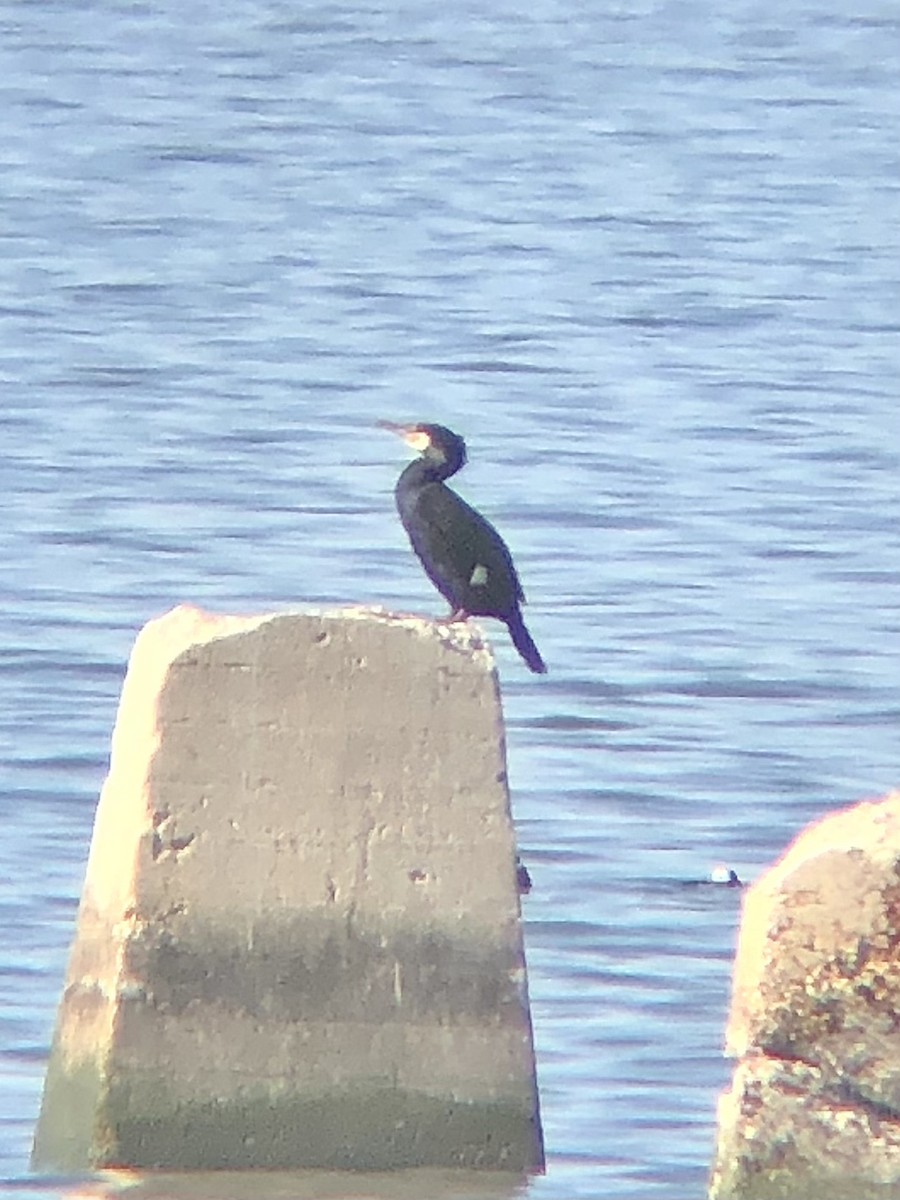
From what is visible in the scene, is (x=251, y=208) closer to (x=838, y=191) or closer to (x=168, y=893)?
(x=838, y=191)

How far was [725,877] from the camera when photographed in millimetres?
12453

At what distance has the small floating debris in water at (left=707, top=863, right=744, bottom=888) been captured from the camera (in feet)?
40.6

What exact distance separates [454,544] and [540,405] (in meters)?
12.7

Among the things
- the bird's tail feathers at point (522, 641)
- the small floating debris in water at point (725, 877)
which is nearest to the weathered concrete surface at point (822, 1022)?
the bird's tail feathers at point (522, 641)

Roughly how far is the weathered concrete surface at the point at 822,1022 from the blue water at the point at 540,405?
5.30 ft

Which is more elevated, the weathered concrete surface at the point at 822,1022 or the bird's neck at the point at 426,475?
the weathered concrete surface at the point at 822,1022

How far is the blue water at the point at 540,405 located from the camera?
40.1ft

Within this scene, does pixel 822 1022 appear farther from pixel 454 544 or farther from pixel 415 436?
pixel 415 436

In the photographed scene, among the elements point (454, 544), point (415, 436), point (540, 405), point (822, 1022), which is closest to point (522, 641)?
point (454, 544)

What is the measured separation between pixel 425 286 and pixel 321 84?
9.58 m

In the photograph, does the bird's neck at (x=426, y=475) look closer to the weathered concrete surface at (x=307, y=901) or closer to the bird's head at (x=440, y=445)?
the bird's head at (x=440, y=445)

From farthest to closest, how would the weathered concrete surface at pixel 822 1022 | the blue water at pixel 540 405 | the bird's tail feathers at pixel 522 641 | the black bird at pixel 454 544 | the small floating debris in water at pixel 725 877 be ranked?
the small floating debris in water at pixel 725 877
the blue water at pixel 540 405
the bird's tail feathers at pixel 522 641
the black bird at pixel 454 544
the weathered concrete surface at pixel 822 1022

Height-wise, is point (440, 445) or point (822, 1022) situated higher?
point (822, 1022)

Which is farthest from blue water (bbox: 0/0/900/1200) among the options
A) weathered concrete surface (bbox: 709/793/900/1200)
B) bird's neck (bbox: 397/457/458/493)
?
weathered concrete surface (bbox: 709/793/900/1200)
